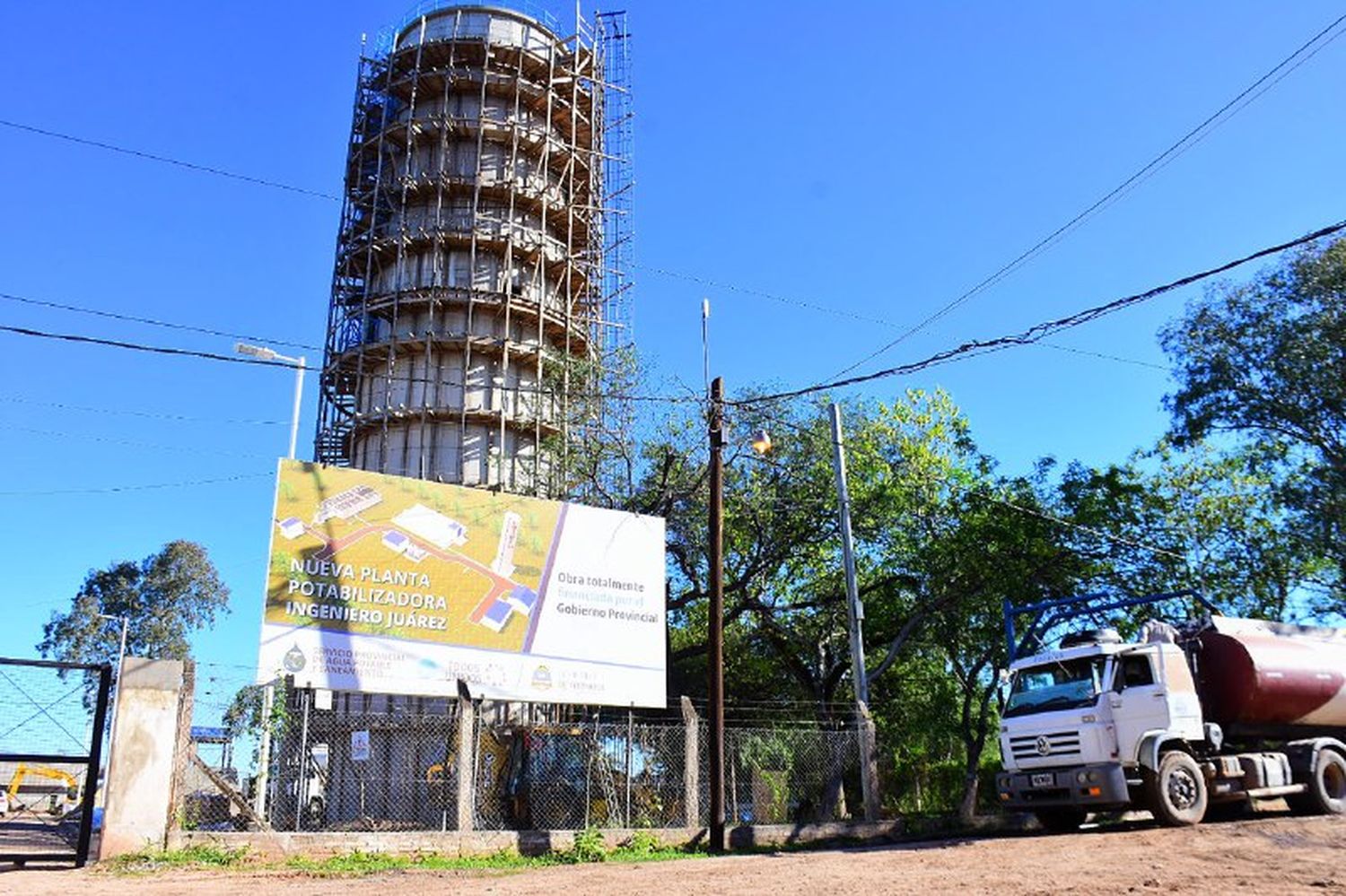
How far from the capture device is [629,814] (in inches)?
700

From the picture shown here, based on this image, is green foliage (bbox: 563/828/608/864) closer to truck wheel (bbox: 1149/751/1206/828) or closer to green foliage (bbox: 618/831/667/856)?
green foliage (bbox: 618/831/667/856)

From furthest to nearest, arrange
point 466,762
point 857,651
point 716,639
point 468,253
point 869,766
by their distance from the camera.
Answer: point 468,253
point 857,651
point 869,766
point 716,639
point 466,762

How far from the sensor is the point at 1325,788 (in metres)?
17.8

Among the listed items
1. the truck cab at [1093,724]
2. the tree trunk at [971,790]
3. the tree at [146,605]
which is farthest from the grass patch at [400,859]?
the tree at [146,605]

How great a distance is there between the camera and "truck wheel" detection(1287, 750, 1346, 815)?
693 inches

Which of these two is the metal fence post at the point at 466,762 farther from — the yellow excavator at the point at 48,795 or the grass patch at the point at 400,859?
the yellow excavator at the point at 48,795

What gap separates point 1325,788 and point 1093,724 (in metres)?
5.59

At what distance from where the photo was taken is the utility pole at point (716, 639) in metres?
16.6

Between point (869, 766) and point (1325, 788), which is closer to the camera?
point (1325, 788)

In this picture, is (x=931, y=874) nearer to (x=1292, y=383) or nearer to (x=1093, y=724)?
(x=1093, y=724)

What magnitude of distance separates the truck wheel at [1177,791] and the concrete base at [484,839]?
501 cm

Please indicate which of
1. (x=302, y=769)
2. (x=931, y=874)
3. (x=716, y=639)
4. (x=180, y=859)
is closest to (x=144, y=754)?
(x=180, y=859)

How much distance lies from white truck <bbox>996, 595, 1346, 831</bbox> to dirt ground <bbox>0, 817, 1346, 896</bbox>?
4.20ft

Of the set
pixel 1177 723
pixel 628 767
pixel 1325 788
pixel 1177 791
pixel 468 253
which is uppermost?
pixel 468 253
